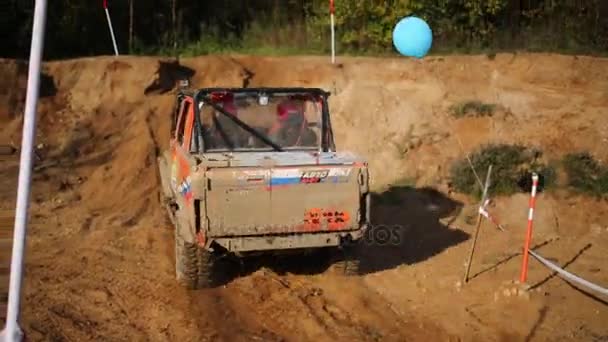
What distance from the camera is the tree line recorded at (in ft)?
58.5

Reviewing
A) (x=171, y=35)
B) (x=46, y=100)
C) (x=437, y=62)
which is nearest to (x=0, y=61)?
(x=46, y=100)

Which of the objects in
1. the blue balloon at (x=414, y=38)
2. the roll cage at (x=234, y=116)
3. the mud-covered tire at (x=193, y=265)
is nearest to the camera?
the mud-covered tire at (x=193, y=265)

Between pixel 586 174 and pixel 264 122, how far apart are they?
5.80m

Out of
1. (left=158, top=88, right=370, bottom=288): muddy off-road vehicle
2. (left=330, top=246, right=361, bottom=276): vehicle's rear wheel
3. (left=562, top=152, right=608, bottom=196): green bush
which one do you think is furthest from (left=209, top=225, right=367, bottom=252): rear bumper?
(left=562, top=152, right=608, bottom=196): green bush

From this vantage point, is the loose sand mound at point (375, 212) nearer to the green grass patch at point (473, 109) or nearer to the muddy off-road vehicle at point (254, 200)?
the green grass patch at point (473, 109)

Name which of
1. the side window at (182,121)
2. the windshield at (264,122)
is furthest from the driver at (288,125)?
the side window at (182,121)

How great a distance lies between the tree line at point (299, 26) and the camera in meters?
17.8

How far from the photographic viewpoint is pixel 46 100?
16406mm

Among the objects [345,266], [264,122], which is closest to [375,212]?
[345,266]

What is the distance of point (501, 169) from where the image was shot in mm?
12180

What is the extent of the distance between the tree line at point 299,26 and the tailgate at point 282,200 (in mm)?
10246

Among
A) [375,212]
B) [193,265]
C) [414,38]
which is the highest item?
[414,38]

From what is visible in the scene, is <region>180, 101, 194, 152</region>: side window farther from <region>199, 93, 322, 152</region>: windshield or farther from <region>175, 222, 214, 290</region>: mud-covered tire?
<region>175, 222, 214, 290</region>: mud-covered tire

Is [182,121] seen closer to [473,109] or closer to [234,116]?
[234,116]
